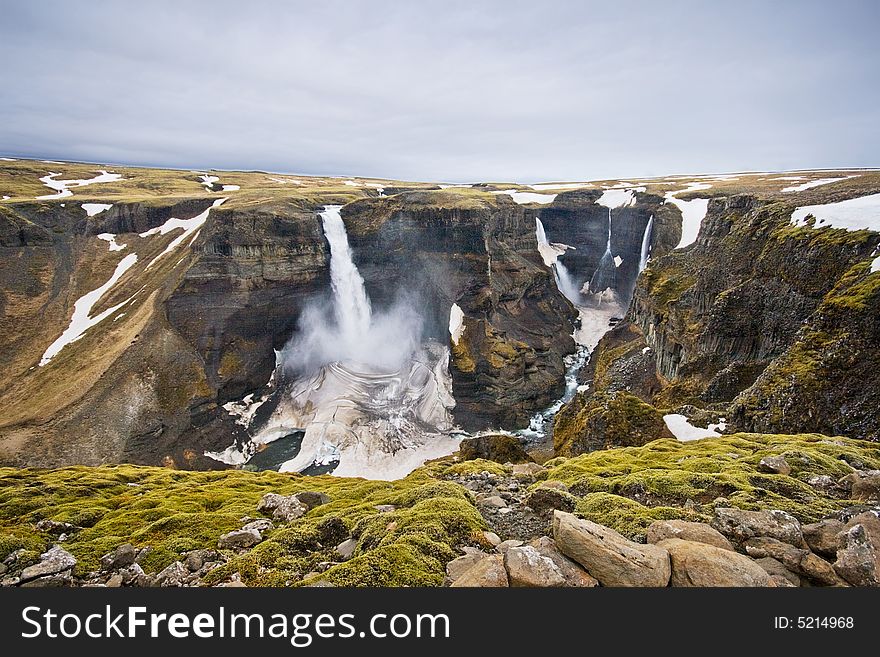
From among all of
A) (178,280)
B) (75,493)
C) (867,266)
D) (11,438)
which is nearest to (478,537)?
(75,493)

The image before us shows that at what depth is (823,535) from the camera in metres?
6.71

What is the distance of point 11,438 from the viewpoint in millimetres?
36062

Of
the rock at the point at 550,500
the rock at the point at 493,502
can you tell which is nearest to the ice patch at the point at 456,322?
the rock at the point at 493,502

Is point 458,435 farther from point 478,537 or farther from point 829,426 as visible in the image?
point 478,537

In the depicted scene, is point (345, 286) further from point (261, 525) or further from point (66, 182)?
point (66, 182)

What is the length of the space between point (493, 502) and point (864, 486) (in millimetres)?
7926

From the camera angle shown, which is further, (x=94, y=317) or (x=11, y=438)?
(x=94, y=317)

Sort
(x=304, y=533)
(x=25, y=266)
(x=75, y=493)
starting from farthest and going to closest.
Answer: (x=25, y=266) < (x=75, y=493) < (x=304, y=533)

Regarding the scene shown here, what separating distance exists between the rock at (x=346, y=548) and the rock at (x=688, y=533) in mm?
5501

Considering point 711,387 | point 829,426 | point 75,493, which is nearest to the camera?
point 75,493

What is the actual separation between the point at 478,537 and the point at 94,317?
64061 mm

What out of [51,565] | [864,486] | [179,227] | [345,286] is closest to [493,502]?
[864,486]

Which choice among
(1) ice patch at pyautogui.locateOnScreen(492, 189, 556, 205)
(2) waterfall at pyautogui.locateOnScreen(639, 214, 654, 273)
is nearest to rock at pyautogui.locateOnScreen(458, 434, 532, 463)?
(2) waterfall at pyautogui.locateOnScreen(639, 214, 654, 273)

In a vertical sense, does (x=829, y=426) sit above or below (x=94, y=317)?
above
